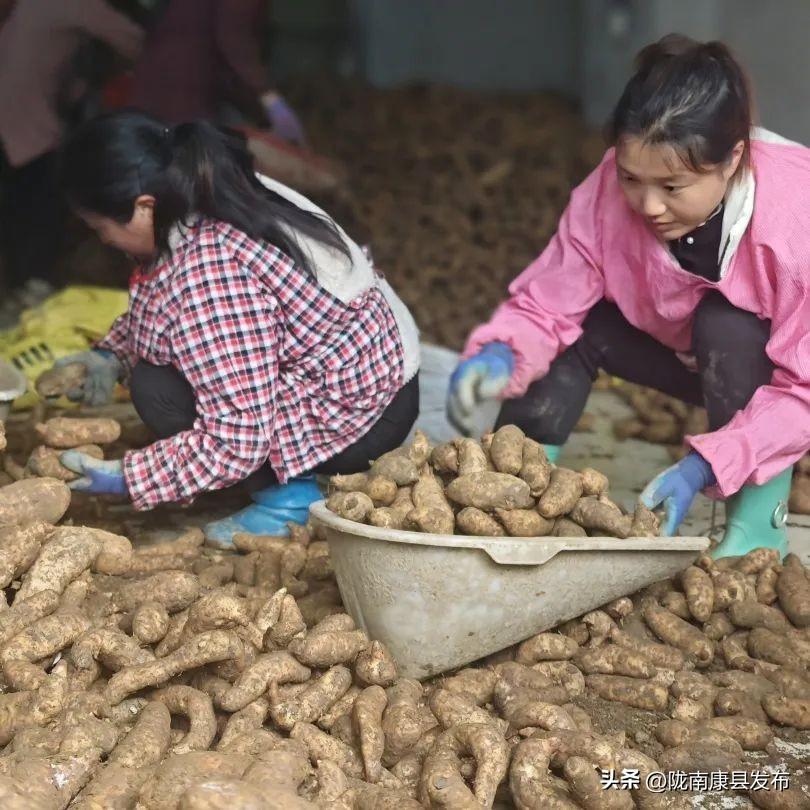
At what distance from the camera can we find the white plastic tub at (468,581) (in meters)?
1.79

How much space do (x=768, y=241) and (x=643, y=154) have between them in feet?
1.00

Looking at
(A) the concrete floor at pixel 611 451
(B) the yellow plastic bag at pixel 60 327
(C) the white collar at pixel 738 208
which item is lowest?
(A) the concrete floor at pixel 611 451

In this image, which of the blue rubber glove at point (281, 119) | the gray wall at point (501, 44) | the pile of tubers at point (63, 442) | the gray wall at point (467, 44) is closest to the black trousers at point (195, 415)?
the pile of tubers at point (63, 442)

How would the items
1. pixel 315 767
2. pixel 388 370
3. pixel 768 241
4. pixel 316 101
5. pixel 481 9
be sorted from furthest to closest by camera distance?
1. pixel 481 9
2. pixel 316 101
3. pixel 388 370
4. pixel 768 241
5. pixel 315 767

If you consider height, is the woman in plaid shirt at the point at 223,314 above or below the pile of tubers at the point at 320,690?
above

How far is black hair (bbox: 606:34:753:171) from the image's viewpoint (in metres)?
1.94

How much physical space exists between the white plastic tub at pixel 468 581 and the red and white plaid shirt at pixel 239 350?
14.7 inches

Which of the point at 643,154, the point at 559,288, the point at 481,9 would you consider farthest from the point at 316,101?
the point at 643,154

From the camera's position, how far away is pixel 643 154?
1.97 m

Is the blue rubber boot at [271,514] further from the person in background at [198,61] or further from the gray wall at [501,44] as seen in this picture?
the gray wall at [501,44]

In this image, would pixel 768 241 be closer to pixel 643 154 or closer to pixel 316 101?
pixel 643 154

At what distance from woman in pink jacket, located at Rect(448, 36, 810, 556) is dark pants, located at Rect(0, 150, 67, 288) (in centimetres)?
192

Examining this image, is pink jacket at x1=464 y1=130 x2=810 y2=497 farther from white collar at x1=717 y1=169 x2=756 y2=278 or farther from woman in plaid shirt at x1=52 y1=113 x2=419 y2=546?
woman in plaid shirt at x1=52 y1=113 x2=419 y2=546

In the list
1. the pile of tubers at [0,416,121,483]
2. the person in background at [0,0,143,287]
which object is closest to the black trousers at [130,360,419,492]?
the pile of tubers at [0,416,121,483]
